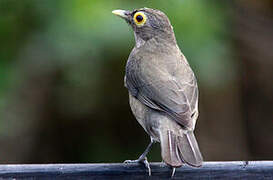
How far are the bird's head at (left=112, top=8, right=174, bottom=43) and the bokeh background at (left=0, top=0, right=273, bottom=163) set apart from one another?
187 mm

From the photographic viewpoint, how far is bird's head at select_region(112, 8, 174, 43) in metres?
6.19

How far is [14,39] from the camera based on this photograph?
6.71m

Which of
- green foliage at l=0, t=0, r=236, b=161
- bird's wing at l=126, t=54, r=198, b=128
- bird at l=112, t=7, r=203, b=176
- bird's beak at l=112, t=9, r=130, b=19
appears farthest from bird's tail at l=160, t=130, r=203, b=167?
green foliage at l=0, t=0, r=236, b=161

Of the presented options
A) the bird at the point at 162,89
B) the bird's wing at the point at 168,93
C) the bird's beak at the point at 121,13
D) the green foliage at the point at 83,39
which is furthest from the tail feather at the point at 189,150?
the green foliage at the point at 83,39

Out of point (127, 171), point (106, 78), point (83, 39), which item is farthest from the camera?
point (106, 78)

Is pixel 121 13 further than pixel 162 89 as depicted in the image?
Yes

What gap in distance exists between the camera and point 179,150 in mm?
4844

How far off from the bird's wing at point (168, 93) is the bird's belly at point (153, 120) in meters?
0.06

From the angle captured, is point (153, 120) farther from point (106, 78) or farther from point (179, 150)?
point (106, 78)

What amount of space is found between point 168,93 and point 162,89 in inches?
3.1

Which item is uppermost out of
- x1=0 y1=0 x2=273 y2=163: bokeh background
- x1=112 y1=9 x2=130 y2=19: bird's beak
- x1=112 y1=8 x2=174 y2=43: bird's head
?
x1=112 y1=9 x2=130 y2=19: bird's beak

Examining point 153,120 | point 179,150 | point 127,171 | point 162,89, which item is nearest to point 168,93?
Result: point 162,89

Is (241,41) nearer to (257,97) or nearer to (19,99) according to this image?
(257,97)

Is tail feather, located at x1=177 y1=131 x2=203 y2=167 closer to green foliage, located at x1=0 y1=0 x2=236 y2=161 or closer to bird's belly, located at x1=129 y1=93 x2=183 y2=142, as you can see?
bird's belly, located at x1=129 y1=93 x2=183 y2=142
